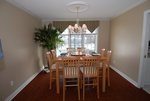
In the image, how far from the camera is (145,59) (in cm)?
296

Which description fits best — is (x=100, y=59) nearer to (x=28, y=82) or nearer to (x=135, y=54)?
(x=135, y=54)

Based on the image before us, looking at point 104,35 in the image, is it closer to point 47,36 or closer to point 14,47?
point 47,36

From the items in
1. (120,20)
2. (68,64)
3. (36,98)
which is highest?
(120,20)

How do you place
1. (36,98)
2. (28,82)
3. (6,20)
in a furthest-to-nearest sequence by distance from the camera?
1. (28,82)
2. (36,98)
3. (6,20)

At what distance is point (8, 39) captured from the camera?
2.57 meters

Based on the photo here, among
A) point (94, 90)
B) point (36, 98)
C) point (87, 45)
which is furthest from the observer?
point (87, 45)

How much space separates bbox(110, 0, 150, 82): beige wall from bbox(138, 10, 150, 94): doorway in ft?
0.43

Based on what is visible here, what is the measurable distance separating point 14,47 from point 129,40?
3.29 m

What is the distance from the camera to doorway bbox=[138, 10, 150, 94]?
2.83 m

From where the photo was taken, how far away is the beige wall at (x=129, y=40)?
3.07 m

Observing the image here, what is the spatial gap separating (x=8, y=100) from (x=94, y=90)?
Result: 2.07 m

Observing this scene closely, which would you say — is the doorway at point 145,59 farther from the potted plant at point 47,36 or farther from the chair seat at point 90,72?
the potted plant at point 47,36

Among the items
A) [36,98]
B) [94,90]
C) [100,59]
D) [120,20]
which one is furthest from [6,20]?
[120,20]

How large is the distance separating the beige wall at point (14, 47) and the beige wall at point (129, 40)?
320cm
